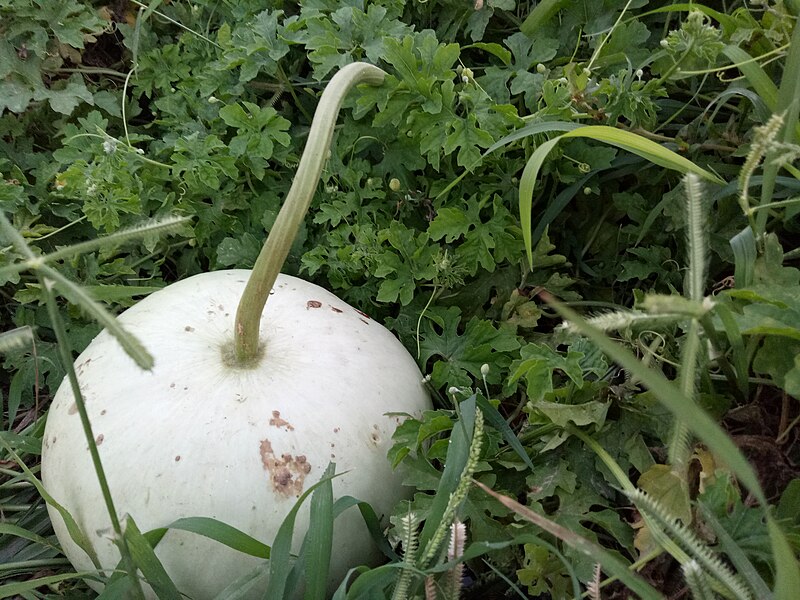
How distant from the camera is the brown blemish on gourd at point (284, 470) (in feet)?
3.94

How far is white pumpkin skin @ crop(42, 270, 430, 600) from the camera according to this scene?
119cm

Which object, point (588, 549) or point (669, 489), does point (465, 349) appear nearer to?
point (669, 489)

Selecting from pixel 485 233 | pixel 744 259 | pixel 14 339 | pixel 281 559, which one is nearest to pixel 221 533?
pixel 281 559

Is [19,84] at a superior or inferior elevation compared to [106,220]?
superior

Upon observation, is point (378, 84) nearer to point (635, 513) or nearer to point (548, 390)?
point (548, 390)

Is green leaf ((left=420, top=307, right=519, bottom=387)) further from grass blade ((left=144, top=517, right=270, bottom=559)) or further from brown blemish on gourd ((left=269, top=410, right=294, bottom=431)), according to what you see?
grass blade ((left=144, top=517, right=270, bottom=559))

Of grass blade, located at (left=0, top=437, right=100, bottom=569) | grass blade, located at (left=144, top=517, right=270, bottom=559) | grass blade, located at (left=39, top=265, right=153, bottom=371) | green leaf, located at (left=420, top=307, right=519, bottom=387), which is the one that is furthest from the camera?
green leaf, located at (left=420, top=307, right=519, bottom=387)

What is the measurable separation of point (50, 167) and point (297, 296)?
0.83 m

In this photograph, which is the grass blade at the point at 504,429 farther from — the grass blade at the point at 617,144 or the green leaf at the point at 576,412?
the grass blade at the point at 617,144

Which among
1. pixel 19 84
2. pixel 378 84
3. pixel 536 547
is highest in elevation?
pixel 378 84

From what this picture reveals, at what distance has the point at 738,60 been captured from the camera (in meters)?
Result: 1.33

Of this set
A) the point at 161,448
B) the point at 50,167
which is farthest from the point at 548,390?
the point at 50,167

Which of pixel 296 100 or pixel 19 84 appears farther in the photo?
pixel 19 84

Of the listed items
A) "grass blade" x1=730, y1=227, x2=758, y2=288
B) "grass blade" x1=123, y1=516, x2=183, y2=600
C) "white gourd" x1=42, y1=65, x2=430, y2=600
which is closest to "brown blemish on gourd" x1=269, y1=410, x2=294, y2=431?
"white gourd" x1=42, y1=65, x2=430, y2=600
